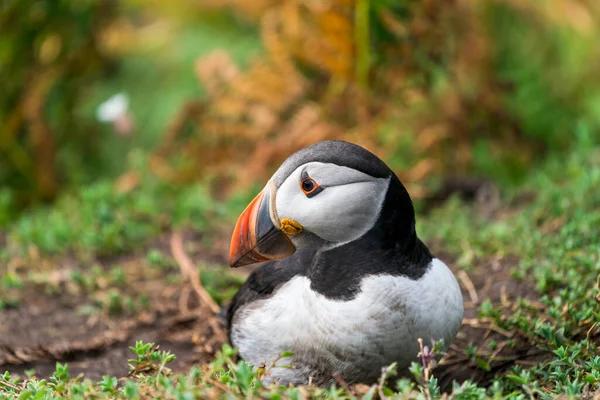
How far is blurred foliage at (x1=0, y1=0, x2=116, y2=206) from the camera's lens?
6.23 m

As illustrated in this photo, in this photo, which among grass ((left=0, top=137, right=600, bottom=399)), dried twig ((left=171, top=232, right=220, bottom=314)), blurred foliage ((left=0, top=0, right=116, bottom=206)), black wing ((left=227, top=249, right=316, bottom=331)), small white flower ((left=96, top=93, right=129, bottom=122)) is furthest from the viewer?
blurred foliage ((left=0, top=0, right=116, bottom=206))

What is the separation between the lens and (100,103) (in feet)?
23.0

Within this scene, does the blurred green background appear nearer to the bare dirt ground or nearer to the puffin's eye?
the bare dirt ground

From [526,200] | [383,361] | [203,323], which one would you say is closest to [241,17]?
[526,200]

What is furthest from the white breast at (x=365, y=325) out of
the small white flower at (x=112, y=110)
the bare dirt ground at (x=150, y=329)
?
the small white flower at (x=112, y=110)

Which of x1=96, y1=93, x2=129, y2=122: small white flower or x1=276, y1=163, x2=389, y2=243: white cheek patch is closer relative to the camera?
x1=276, y1=163, x2=389, y2=243: white cheek patch

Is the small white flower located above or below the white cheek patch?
below

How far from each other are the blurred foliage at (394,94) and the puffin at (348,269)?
8.57ft

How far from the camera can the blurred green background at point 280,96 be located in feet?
18.4

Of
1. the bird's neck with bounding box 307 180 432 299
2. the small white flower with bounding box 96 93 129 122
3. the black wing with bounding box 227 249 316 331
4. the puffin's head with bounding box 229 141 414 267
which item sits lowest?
the small white flower with bounding box 96 93 129 122

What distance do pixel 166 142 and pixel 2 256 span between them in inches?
72.7

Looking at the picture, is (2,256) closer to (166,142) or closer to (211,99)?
(166,142)

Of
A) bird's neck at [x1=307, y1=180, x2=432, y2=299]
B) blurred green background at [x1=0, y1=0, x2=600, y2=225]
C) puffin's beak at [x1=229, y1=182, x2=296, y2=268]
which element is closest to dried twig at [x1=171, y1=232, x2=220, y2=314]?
blurred green background at [x1=0, y1=0, x2=600, y2=225]

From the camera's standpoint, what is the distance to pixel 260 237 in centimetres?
284
